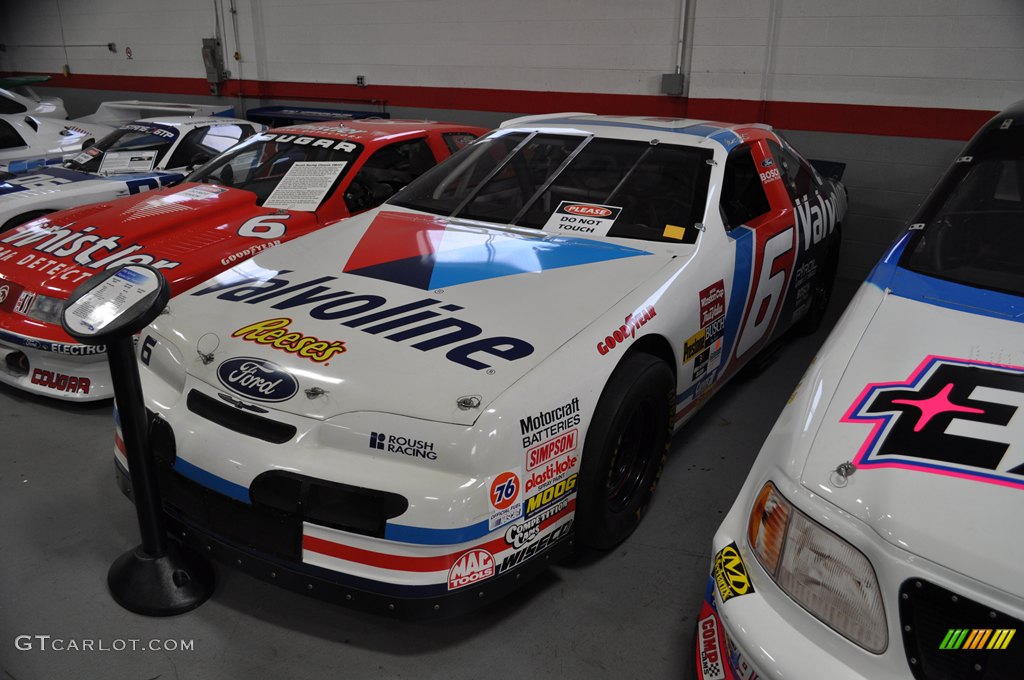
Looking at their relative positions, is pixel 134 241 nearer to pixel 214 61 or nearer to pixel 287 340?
pixel 287 340

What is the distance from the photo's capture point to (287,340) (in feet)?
6.57

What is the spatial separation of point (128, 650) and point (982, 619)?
201cm

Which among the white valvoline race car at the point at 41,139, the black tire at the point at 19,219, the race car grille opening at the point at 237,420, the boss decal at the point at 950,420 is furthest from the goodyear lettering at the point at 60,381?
the white valvoline race car at the point at 41,139

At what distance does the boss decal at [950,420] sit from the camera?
1.35m

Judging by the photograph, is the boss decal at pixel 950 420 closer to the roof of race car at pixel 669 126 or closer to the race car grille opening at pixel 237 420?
the race car grille opening at pixel 237 420

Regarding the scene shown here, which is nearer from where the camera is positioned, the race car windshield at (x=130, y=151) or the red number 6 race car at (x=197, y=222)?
the red number 6 race car at (x=197, y=222)

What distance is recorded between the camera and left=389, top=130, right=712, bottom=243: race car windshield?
9.04 ft

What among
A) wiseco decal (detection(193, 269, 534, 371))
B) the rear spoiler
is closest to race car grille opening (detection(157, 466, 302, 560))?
wiseco decal (detection(193, 269, 534, 371))

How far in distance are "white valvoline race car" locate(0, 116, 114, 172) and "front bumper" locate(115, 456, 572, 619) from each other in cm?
537

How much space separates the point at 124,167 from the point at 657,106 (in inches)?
163

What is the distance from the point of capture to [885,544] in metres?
1.27

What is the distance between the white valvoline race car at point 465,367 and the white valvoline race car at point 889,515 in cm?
52

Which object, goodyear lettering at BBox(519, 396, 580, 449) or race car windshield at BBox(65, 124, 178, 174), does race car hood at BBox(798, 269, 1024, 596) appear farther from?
race car windshield at BBox(65, 124, 178, 174)

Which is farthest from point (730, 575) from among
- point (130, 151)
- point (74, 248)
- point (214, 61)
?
point (214, 61)
